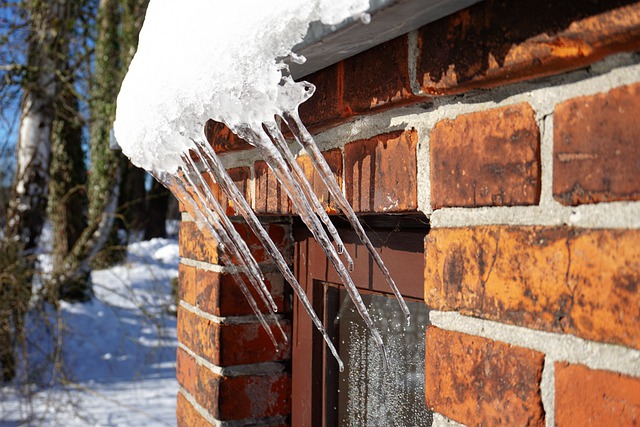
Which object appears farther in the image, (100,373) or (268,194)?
(100,373)

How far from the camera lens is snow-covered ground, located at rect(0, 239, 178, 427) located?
4.43 m

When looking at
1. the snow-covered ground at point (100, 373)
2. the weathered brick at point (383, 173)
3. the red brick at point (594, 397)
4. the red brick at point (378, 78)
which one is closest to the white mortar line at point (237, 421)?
the weathered brick at point (383, 173)

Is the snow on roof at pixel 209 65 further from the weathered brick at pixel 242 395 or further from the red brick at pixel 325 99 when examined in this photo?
the weathered brick at pixel 242 395

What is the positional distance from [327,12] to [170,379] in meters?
5.22

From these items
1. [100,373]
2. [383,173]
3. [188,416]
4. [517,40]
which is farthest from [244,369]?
[100,373]

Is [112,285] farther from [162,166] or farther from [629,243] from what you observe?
[629,243]

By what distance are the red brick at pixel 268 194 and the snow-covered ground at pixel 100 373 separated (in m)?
3.36

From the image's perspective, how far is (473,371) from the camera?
692 millimetres

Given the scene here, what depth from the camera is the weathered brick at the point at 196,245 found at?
1456mm

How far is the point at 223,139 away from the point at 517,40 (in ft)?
2.64

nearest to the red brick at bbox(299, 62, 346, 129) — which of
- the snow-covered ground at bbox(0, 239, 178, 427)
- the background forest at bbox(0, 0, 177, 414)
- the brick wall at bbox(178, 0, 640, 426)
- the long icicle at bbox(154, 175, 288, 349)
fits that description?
the brick wall at bbox(178, 0, 640, 426)

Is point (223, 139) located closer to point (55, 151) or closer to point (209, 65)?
point (209, 65)

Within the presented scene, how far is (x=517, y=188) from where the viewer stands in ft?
2.06

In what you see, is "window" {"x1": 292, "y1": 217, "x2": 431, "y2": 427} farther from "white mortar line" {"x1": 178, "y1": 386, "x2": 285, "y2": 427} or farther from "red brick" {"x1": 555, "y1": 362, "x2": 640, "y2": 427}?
"red brick" {"x1": 555, "y1": 362, "x2": 640, "y2": 427}
